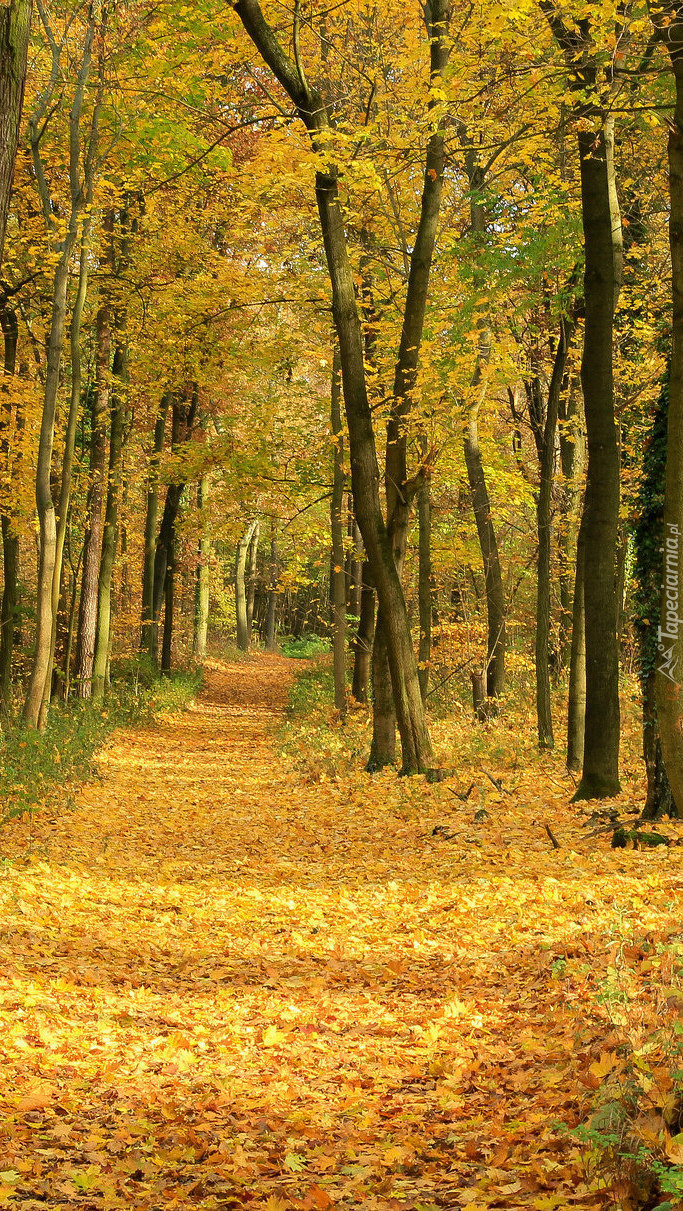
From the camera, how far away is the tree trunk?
13.3 ft

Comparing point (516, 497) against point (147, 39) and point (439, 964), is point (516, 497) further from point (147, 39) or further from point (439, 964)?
point (439, 964)

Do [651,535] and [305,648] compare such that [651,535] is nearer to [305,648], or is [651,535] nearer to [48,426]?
[48,426]

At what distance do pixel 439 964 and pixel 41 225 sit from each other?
14.0m

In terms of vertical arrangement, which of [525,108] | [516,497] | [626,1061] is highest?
[525,108]

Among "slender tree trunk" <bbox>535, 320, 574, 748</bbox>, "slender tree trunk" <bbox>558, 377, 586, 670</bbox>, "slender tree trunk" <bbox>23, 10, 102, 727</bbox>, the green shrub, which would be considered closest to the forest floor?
"slender tree trunk" <bbox>23, 10, 102, 727</bbox>

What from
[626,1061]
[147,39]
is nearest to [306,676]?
[147,39]

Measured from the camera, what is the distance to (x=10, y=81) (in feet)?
13.4

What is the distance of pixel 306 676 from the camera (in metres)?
29.7

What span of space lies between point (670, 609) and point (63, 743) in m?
10.2

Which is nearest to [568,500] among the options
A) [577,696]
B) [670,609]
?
[577,696]

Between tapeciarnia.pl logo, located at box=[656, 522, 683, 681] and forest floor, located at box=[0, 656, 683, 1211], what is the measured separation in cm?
144

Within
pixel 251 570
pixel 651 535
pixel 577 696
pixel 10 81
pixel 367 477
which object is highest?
pixel 10 81

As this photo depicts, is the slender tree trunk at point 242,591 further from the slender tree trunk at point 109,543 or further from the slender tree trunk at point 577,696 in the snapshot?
the slender tree trunk at point 577,696

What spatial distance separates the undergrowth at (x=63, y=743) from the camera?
11102mm
